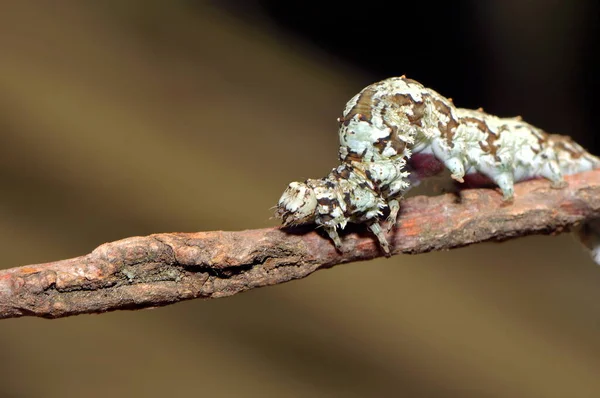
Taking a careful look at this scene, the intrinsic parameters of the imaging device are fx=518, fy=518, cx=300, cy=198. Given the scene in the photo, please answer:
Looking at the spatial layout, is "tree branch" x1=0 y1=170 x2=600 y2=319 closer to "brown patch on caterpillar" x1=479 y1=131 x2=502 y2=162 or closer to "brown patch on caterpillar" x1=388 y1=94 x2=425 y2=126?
"brown patch on caterpillar" x1=479 y1=131 x2=502 y2=162

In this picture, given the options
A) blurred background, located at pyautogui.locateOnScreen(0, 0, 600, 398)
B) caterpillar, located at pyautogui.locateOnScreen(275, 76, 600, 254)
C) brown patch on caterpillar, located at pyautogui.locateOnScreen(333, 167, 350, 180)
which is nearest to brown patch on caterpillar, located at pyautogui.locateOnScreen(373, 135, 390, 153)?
caterpillar, located at pyautogui.locateOnScreen(275, 76, 600, 254)

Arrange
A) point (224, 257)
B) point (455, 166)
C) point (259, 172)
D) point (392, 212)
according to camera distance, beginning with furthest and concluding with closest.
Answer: point (259, 172) < point (455, 166) < point (392, 212) < point (224, 257)

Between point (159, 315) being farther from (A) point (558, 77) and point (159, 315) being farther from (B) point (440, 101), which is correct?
(A) point (558, 77)

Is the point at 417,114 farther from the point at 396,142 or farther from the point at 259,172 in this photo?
the point at 259,172

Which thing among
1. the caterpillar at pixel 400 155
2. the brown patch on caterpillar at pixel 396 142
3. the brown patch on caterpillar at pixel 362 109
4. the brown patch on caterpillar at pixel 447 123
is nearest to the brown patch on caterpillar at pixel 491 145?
the caterpillar at pixel 400 155

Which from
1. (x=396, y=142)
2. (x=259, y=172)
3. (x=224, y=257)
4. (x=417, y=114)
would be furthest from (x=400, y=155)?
(x=259, y=172)

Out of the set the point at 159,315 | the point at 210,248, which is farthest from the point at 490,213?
the point at 159,315
